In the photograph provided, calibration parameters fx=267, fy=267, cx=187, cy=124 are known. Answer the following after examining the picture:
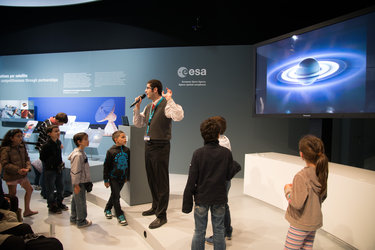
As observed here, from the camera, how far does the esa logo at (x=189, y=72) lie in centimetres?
560

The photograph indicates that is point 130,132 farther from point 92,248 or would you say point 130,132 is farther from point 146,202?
point 92,248

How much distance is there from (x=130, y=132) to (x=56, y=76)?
3914 millimetres

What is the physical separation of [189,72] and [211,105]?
2.77 ft

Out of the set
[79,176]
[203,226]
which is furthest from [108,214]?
[203,226]

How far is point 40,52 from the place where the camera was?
6.59m

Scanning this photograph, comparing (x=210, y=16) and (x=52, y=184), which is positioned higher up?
(x=210, y=16)

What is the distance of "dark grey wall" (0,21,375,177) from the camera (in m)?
5.08

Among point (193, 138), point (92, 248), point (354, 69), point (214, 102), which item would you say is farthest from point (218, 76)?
point (92, 248)

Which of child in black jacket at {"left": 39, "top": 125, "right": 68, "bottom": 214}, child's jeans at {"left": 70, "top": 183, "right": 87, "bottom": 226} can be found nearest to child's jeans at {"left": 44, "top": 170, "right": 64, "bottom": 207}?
child in black jacket at {"left": 39, "top": 125, "right": 68, "bottom": 214}

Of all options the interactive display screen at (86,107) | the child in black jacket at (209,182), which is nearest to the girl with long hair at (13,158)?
the child in black jacket at (209,182)

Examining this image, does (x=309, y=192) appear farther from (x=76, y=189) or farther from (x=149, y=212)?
(x=76, y=189)

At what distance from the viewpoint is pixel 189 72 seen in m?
5.66

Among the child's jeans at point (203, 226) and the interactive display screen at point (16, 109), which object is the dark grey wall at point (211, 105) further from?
the child's jeans at point (203, 226)

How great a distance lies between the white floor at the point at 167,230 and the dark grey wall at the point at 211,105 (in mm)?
1694
